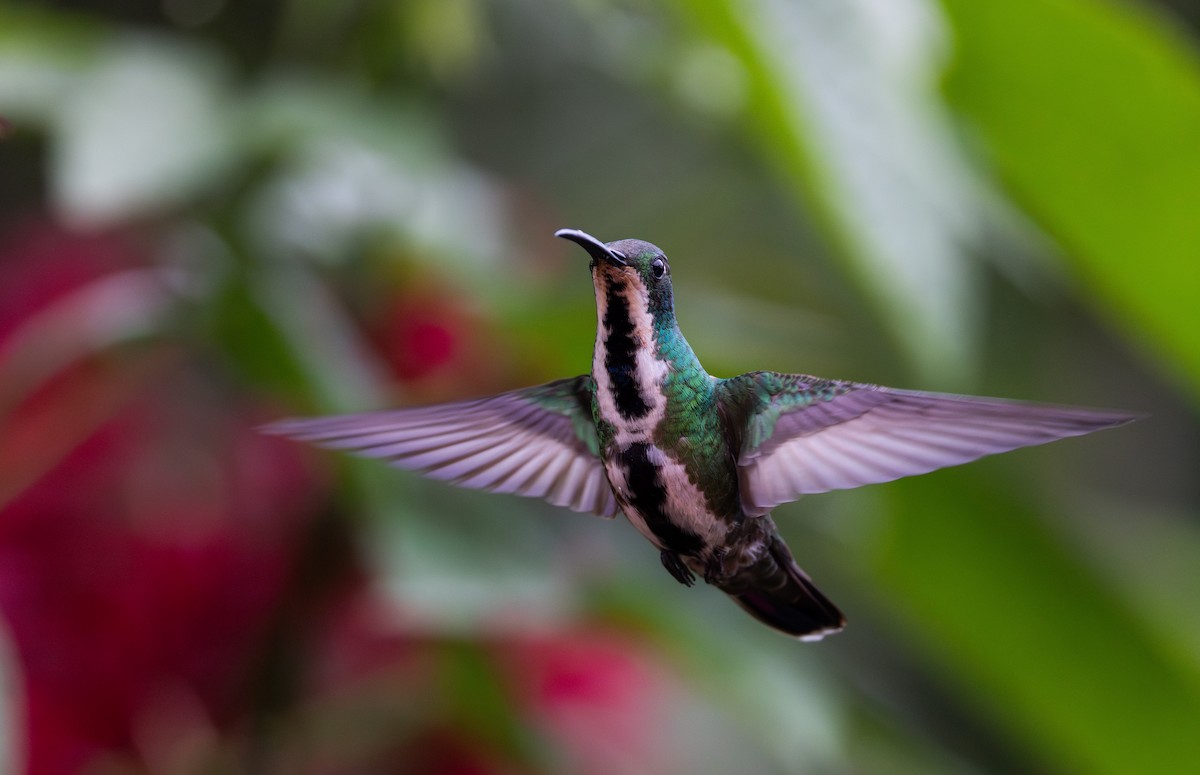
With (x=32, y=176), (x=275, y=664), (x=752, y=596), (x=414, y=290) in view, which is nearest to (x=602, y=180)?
(x=414, y=290)

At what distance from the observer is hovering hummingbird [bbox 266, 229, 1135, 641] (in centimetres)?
34

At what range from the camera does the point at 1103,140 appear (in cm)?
72

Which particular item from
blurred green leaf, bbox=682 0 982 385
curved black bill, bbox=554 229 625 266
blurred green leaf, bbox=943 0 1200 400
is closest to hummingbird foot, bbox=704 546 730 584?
curved black bill, bbox=554 229 625 266

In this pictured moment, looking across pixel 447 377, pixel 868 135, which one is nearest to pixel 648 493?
pixel 868 135

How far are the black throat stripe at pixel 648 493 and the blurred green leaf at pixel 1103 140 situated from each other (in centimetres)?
41

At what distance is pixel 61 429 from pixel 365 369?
0.20 meters

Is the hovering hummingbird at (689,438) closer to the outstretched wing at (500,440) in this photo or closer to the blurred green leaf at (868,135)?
the outstretched wing at (500,440)

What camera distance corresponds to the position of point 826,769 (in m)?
1.02

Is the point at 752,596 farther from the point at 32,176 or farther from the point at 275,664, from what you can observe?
the point at 32,176

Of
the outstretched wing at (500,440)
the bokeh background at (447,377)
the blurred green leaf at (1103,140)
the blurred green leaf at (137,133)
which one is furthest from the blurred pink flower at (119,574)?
the blurred green leaf at (1103,140)

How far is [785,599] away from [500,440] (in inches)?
4.5

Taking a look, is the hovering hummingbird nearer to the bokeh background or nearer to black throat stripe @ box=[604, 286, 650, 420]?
black throat stripe @ box=[604, 286, 650, 420]

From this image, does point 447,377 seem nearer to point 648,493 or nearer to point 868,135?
point 868,135

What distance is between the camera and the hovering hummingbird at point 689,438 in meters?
0.34
